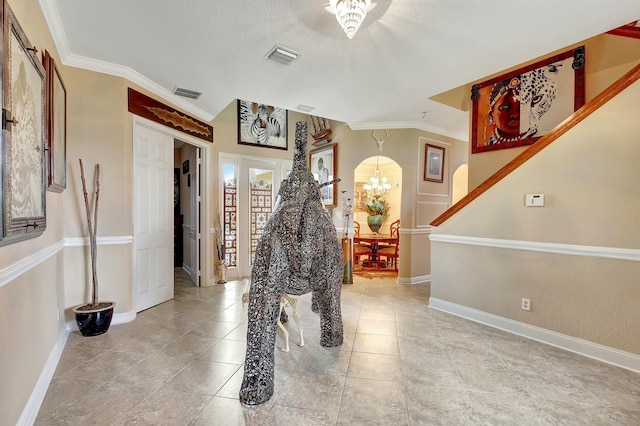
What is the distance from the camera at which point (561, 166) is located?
2.55m

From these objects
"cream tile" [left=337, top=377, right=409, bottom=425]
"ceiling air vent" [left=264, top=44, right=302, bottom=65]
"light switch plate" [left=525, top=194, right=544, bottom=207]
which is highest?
"ceiling air vent" [left=264, top=44, right=302, bottom=65]

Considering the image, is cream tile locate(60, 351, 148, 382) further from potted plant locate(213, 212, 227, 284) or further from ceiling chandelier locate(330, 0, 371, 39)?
ceiling chandelier locate(330, 0, 371, 39)

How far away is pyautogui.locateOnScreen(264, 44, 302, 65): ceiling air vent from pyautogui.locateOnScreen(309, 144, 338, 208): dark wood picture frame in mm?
2550

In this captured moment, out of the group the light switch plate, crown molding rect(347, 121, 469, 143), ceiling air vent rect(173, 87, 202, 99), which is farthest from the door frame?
the light switch plate

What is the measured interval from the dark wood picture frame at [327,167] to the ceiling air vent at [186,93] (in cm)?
236

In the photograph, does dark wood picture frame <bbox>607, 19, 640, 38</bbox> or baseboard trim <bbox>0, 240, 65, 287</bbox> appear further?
dark wood picture frame <bbox>607, 19, 640, 38</bbox>

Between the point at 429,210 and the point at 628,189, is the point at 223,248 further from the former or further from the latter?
the point at 628,189

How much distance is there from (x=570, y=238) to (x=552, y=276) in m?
0.38

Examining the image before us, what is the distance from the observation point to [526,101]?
346cm

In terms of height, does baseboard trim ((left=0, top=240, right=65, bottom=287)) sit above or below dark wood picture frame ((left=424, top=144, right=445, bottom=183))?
below

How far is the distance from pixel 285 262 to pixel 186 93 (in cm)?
288

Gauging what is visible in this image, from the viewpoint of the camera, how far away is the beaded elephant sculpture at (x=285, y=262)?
1725 mm

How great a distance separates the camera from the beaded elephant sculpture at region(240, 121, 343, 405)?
172 centimetres

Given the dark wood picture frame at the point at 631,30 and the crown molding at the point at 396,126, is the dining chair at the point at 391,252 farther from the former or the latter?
the dark wood picture frame at the point at 631,30
